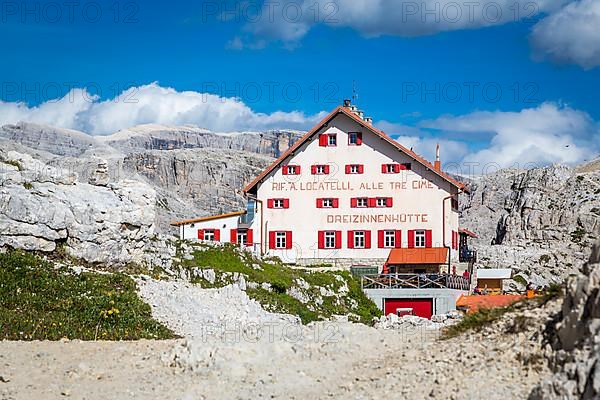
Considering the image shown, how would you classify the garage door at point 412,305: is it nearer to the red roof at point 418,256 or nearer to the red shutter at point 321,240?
the red roof at point 418,256

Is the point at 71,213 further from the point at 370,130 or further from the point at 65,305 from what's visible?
the point at 370,130

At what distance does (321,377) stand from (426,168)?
37.8 meters

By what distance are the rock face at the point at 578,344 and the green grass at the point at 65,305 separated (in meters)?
14.2

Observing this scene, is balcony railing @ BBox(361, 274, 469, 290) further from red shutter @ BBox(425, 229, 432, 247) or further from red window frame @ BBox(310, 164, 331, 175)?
red window frame @ BBox(310, 164, 331, 175)

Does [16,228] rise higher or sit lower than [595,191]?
lower

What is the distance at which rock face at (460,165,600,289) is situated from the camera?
202 feet

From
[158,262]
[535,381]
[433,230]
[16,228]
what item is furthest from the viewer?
[433,230]

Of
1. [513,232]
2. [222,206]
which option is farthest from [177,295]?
[222,206]

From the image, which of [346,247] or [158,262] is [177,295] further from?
[346,247]

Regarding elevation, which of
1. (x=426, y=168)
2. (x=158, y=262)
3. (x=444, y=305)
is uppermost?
(x=426, y=168)

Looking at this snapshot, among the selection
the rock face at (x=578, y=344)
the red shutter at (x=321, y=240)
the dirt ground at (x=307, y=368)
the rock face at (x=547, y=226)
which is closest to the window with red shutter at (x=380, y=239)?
the red shutter at (x=321, y=240)

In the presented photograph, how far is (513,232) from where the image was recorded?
2894 inches

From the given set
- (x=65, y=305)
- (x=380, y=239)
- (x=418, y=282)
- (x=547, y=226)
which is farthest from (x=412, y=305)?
(x=547, y=226)

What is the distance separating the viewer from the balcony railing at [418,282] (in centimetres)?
4116
